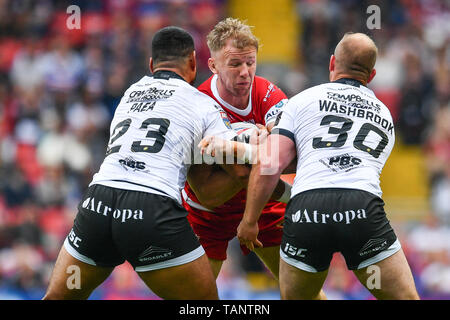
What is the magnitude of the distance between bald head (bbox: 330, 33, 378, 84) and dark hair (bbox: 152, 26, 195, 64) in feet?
3.77

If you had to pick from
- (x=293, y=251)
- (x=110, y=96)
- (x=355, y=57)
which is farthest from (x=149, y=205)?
(x=110, y=96)

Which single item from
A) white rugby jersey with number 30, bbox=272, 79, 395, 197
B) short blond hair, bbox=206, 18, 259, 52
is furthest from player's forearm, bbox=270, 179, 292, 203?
short blond hair, bbox=206, 18, 259, 52

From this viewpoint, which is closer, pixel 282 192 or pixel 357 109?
pixel 357 109

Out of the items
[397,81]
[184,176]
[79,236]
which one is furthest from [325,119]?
[397,81]

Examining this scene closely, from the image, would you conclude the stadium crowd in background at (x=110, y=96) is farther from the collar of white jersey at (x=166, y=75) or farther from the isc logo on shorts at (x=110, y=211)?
the isc logo on shorts at (x=110, y=211)

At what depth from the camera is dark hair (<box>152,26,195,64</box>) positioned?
545cm

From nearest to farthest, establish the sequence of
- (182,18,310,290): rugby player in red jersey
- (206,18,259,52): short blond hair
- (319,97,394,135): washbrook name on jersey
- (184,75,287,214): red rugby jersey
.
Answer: (319,97,394,135): washbrook name on jersey < (182,18,310,290): rugby player in red jersey < (206,18,259,52): short blond hair < (184,75,287,214): red rugby jersey

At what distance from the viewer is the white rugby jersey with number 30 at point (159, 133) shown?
16.3 feet

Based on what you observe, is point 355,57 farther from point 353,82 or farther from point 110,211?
point 110,211

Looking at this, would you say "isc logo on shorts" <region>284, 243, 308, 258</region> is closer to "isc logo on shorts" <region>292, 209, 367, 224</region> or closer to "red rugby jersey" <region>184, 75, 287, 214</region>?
"isc logo on shorts" <region>292, 209, 367, 224</region>

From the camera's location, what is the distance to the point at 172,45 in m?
5.45

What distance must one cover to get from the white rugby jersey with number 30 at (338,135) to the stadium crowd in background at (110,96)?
15.4 ft

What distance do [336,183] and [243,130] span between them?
3.65 feet
